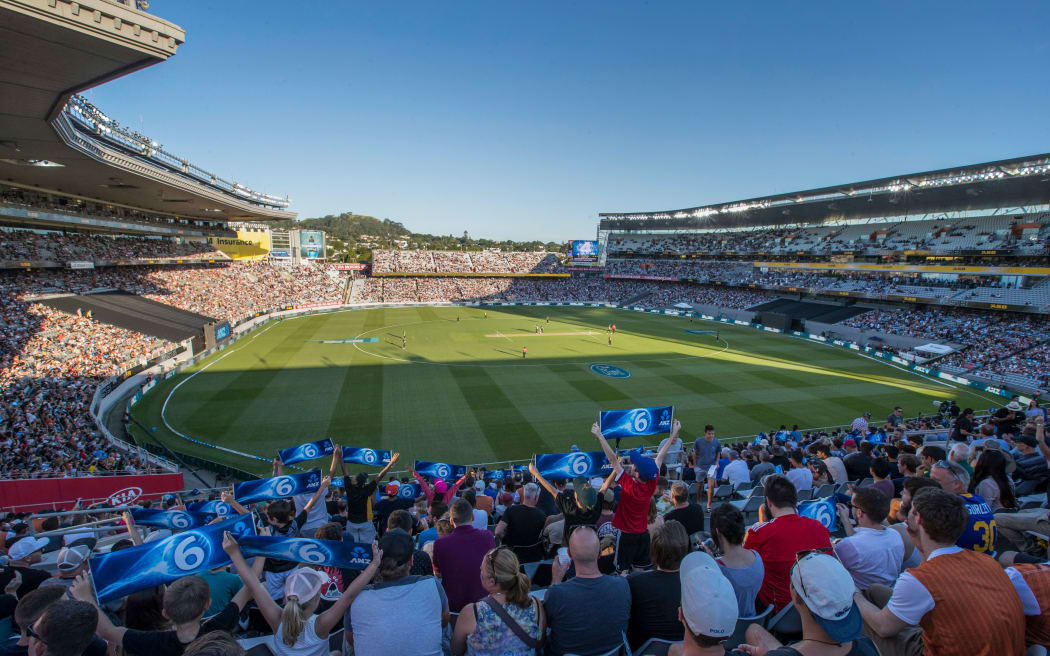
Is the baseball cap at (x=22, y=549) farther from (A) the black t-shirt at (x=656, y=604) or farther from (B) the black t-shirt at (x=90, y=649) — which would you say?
(A) the black t-shirt at (x=656, y=604)

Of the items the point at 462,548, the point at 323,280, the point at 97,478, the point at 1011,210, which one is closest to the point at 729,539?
the point at 462,548

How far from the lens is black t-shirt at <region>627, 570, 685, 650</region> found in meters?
3.62

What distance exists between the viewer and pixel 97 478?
45.8ft

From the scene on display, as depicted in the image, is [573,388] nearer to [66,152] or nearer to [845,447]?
[845,447]

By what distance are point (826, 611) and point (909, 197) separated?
65.3 meters

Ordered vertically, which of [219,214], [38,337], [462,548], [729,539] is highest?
[219,214]

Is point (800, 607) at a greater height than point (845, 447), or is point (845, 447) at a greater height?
point (800, 607)

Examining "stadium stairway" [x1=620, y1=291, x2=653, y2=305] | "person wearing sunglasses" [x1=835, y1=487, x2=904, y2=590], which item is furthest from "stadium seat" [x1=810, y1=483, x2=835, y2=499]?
"stadium stairway" [x1=620, y1=291, x2=653, y2=305]

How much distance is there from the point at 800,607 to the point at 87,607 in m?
4.06

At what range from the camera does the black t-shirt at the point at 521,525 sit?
18.8 feet

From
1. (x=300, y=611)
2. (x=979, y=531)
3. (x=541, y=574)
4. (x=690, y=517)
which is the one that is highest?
(x=979, y=531)

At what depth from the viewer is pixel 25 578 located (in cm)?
500

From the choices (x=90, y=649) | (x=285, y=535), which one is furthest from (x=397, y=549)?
(x=285, y=535)

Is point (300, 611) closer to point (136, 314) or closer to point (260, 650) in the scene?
point (260, 650)
